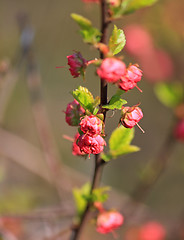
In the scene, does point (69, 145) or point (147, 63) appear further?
point (69, 145)

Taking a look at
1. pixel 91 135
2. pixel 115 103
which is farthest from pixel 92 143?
pixel 115 103

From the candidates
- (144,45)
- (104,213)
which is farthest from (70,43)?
(104,213)

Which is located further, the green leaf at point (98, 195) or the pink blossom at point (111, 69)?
the green leaf at point (98, 195)

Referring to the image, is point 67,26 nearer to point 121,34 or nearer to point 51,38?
point 51,38

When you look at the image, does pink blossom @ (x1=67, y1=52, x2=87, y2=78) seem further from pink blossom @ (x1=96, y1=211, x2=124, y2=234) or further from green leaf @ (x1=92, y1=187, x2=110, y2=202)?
pink blossom @ (x1=96, y1=211, x2=124, y2=234)

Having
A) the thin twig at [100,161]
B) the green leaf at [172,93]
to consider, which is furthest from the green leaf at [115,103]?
the green leaf at [172,93]

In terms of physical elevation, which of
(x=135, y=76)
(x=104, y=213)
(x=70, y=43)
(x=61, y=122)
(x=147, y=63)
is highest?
(x=135, y=76)

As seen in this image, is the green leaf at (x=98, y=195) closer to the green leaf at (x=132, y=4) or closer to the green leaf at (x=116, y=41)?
the green leaf at (x=116, y=41)
